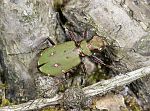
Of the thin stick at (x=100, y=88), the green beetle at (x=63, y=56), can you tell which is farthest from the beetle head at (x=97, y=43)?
the thin stick at (x=100, y=88)

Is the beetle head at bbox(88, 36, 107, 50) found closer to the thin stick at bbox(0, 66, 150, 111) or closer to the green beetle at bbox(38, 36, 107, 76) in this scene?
the green beetle at bbox(38, 36, 107, 76)

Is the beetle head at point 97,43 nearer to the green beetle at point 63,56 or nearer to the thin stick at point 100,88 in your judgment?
the green beetle at point 63,56

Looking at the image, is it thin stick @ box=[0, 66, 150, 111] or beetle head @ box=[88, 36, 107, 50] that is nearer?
thin stick @ box=[0, 66, 150, 111]

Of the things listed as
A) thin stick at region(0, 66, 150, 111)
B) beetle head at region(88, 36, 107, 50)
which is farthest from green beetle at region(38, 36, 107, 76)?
thin stick at region(0, 66, 150, 111)

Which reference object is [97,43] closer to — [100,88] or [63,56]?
[63,56]

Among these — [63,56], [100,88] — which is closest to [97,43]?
[63,56]

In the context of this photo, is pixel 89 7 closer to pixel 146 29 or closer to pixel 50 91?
pixel 146 29

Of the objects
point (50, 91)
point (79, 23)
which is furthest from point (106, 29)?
point (50, 91)
